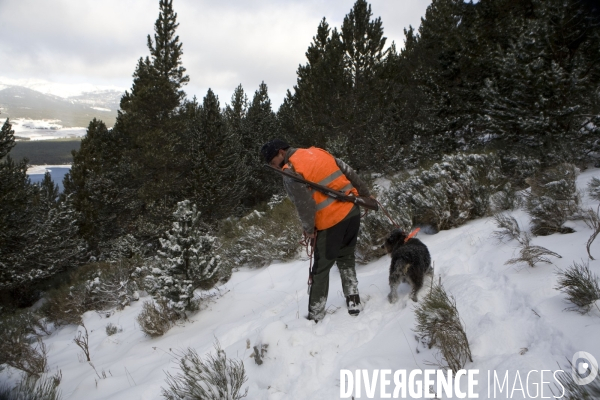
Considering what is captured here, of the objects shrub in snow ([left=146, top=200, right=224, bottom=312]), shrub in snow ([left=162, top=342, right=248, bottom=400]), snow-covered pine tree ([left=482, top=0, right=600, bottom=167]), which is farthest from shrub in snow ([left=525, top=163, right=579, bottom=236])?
shrub in snow ([left=146, top=200, right=224, bottom=312])

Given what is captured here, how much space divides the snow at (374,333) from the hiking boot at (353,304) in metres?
0.07

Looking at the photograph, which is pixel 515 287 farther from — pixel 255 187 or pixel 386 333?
pixel 255 187

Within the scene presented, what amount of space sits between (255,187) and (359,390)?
22.9 metres

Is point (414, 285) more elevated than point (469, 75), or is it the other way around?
point (469, 75)

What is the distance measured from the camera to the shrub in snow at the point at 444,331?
1.90 meters

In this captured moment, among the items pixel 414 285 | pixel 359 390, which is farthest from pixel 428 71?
pixel 359 390

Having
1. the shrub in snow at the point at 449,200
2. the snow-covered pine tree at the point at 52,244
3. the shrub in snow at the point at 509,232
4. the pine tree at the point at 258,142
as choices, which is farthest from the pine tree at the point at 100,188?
the shrub in snow at the point at 509,232

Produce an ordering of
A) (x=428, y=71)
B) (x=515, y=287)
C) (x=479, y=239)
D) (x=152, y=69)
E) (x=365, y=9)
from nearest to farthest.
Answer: (x=515, y=287), (x=479, y=239), (x=428, y=71), (x=365, y=9), (x=152, y=69)

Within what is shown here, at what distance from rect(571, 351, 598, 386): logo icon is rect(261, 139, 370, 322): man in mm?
1731

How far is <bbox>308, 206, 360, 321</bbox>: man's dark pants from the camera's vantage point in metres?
2.97

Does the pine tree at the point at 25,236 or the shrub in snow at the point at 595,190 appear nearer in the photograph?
the shrub in snow at the point at 595,190

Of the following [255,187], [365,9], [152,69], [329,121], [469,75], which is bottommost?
Result: [255,187]

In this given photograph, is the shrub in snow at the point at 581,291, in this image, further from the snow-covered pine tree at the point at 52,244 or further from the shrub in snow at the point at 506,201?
the snow-covered pine tree at the point at 52,244

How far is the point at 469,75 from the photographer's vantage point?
12.4m
